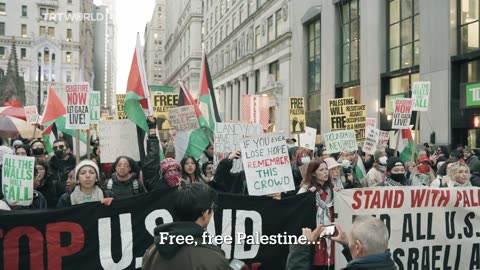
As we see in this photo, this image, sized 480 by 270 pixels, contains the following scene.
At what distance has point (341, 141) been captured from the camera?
10.0m

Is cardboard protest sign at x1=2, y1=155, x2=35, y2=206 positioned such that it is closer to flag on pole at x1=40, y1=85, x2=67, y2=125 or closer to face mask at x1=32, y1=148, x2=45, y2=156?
face mask at x1=32, y1=148, x2=45, y2=156

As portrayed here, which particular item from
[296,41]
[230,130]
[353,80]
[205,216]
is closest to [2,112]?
[230,130]

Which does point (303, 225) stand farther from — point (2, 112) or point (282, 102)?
point (282, 102)

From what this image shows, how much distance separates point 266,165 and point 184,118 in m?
2.83


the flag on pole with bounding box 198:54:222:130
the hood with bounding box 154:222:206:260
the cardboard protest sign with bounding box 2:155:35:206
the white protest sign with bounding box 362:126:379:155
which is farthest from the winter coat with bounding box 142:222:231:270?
the white protest sign with bounding box 362:126:379:155

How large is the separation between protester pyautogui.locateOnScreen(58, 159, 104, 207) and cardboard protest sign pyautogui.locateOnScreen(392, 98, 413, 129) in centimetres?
720

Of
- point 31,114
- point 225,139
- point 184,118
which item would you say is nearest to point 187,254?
point 225,139

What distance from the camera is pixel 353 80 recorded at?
25.8 meters

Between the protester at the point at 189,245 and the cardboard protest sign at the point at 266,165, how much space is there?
321 centimetres

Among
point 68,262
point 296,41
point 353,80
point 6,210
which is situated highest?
point 296,41

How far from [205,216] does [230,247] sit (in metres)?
2.53

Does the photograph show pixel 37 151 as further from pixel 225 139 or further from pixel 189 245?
pixel 189 245

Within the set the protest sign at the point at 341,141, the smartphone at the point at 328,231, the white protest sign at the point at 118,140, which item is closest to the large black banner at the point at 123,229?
the smartphone at the point at 328,231

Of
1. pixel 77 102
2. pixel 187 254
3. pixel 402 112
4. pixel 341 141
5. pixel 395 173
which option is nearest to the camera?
pixel 187 254
